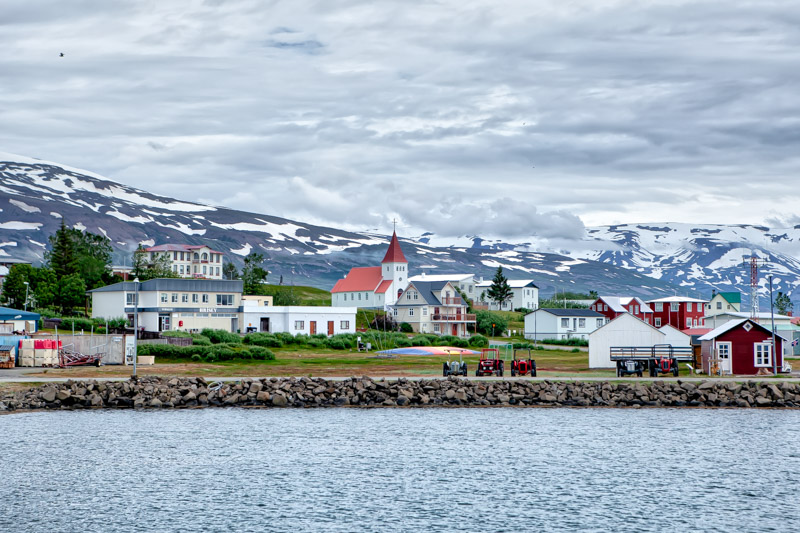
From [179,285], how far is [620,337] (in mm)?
54114

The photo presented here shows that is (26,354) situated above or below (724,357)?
above

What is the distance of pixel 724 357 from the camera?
2808 inches

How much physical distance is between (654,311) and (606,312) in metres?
13.1

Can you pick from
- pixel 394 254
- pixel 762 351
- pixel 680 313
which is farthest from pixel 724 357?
pixel 394 254

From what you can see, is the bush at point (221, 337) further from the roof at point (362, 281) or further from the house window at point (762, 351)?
the roof at point (362, 281)

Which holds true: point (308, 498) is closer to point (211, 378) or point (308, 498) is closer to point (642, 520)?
point (642, 520)

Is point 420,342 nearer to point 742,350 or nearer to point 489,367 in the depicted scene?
point 489,367

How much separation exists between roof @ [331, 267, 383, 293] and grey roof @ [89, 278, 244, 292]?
60824mm

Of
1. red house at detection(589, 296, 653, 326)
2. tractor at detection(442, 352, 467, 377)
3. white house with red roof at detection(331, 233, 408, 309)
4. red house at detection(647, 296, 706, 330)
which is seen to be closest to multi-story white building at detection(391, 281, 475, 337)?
red house at detection(589, 296, 653, 326)

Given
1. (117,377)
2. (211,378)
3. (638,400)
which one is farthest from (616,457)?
(117,377)

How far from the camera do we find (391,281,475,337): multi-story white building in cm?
14075

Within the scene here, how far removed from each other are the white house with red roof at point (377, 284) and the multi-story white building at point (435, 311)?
21547 millimetres

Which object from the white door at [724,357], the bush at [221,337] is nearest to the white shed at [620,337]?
the white door at [724,357]

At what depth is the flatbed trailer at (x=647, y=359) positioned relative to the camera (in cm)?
7038
